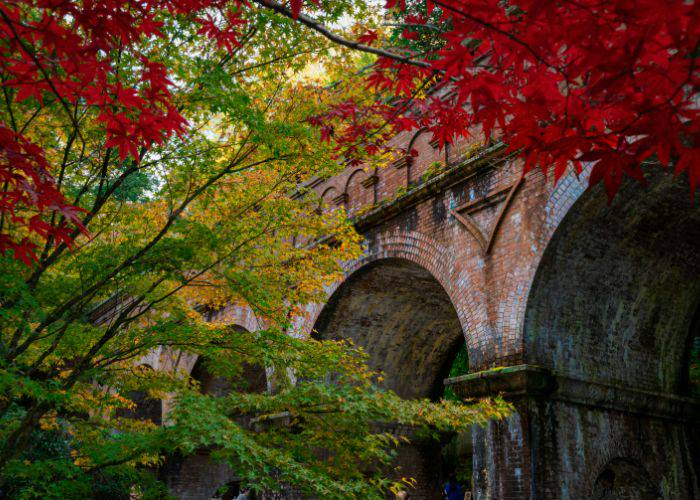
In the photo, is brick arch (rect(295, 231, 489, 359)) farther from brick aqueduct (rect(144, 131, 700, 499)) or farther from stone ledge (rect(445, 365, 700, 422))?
stone ledge (rect(445, 365, 700, 422))

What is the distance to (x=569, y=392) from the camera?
6.91m

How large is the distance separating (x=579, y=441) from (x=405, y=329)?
15.5ft

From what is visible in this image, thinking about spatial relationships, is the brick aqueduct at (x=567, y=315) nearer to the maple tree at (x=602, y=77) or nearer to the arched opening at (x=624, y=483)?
the arched opening at (x=624, y=483)

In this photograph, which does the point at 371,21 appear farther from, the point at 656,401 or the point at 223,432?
the point at 656,401

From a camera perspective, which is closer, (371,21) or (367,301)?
(371,21)

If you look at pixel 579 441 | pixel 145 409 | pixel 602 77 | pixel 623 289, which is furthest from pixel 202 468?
pixel 602 77

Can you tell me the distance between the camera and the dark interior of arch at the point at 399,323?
1030 cm

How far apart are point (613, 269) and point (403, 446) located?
18.2ft

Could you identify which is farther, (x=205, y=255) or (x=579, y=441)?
(x=579, y=441)

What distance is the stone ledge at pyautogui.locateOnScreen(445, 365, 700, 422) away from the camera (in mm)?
6613

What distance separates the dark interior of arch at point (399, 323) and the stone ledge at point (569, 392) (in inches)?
115

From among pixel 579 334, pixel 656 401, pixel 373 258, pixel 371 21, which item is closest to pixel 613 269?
pixel 579 334

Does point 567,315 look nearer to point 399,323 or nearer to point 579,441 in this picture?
point 579,441

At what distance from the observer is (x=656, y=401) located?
7.65 metres
